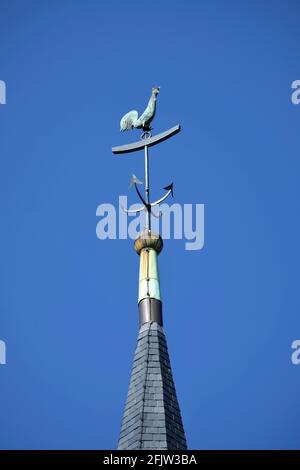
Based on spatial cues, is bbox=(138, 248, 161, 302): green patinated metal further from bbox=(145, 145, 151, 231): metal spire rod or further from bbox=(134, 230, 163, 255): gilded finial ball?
bbox=(145, 145, 151, 231): metal spire rod

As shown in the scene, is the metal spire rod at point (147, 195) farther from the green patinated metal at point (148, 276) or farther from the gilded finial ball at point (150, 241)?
the green patinated metal at point (148, 276)

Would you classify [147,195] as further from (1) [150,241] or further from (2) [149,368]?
(2) [149,368]

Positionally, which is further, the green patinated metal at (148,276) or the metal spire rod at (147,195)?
the metal spire rod at (147,195)

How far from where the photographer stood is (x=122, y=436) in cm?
3450

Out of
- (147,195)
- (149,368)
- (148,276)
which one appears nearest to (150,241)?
(148,276)

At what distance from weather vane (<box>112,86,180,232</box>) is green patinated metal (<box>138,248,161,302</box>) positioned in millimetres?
544

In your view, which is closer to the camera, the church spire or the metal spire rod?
the church spire

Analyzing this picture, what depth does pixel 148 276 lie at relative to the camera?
37.4 metres

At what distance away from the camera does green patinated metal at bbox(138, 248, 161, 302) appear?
37.2 m

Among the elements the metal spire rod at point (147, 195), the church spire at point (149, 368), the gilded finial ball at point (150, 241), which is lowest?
the church spire at point (149, 368)

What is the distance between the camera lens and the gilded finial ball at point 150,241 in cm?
3775

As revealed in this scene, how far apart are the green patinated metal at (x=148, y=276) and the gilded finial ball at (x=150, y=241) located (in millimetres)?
82
